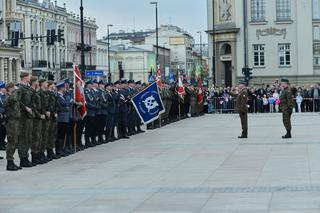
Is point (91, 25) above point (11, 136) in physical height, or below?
above

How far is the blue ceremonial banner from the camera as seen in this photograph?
29456 mm

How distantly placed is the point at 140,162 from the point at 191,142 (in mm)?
6349

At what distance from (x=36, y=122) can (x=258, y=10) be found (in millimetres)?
65014

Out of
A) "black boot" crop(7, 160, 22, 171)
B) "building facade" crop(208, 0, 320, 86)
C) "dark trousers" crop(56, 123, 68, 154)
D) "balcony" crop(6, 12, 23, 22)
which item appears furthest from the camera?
"balcony" crop(6, 12, 23, 22)

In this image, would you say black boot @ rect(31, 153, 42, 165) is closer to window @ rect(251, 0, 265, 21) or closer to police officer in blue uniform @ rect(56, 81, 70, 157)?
police officer in blue uniform @ rect(56, 81, 70, 157)

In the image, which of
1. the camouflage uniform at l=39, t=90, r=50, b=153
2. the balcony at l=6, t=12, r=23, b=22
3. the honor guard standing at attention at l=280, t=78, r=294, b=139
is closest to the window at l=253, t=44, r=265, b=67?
the balcony at l=6, t=12, r=23, b=22

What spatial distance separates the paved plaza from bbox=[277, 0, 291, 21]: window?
58.0 meters

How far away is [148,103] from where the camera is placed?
97.8ft

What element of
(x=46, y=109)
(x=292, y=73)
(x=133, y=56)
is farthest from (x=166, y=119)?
(x=133, y=56)

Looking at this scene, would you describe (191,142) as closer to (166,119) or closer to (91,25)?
(166,119)

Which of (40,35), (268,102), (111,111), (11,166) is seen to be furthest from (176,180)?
(40,35)

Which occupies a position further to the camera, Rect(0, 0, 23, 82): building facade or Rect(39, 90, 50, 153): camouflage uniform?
Rect(0, 0, 23, 82): building facade

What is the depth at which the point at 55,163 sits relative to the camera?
20.2 m

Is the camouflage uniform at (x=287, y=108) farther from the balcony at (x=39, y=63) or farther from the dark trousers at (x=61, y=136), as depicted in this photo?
the balcony at (x=39, y=63)
